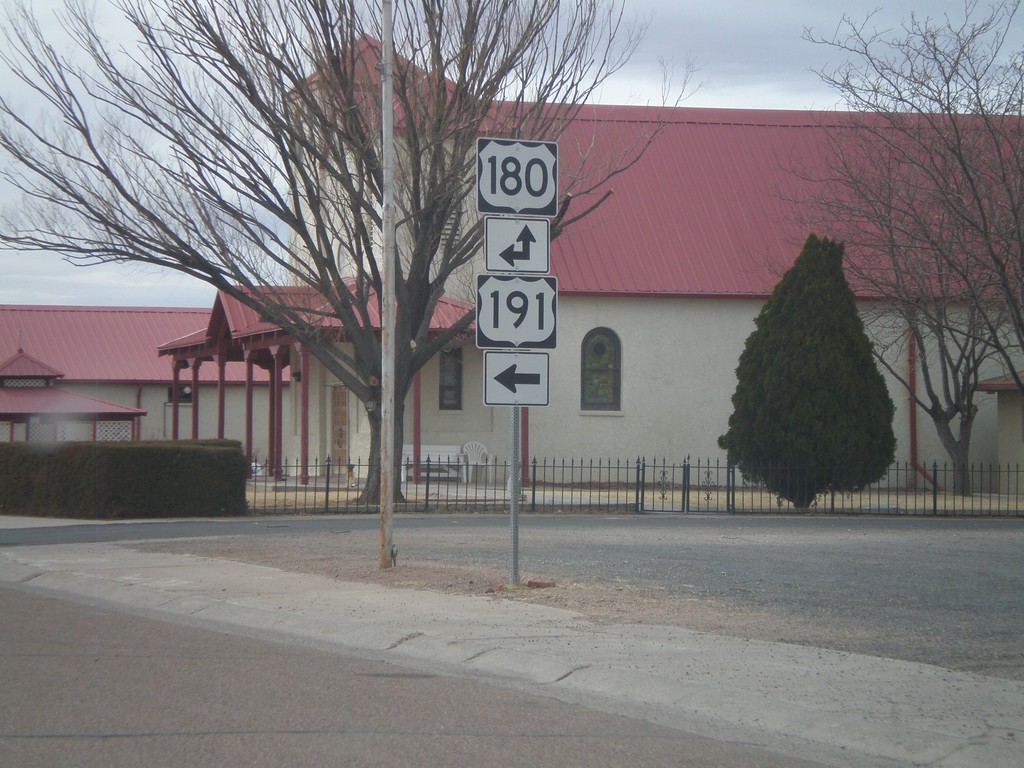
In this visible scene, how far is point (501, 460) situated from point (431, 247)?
957cm

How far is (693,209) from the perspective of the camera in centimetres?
3253

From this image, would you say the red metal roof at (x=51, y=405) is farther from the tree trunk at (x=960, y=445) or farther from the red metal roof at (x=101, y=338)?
the tree trunk at (x=960, y=445)

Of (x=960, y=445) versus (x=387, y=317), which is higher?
(x=387, y=317)

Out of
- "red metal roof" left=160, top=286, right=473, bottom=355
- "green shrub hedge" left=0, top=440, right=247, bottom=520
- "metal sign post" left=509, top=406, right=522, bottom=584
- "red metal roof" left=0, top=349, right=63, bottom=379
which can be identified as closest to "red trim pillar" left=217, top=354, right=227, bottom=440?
"red metal roof" left=160, top=286, right=473, bottom=355

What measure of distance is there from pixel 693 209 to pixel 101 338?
26.4 meters

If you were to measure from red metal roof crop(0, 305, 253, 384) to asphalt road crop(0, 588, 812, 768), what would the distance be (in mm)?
37024

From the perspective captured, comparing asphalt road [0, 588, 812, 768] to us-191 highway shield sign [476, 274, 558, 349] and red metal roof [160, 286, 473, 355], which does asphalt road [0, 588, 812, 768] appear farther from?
red metal roof [160, 286, 473, 355]

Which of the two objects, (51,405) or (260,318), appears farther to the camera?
(51,405)

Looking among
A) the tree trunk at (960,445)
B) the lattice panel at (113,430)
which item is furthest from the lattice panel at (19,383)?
the tree trunk at (960,445)

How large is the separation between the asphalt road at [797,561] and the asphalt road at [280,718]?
2810 mm

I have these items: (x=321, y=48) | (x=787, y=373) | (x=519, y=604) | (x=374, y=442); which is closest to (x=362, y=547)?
(x=519, y=604)

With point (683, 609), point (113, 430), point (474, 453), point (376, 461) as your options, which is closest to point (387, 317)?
point (683, 609)

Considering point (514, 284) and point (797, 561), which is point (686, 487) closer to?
point (797, 561)

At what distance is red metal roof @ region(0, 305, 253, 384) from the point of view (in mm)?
44062
